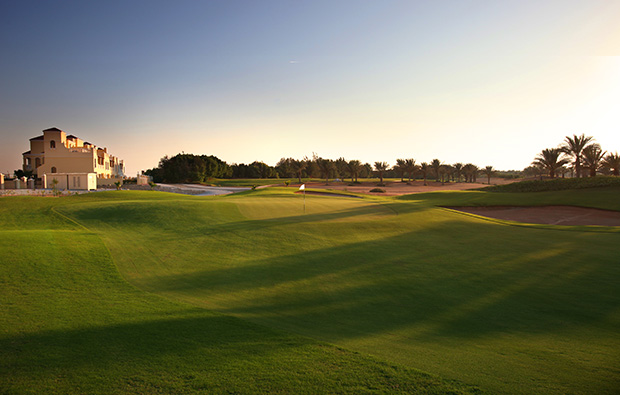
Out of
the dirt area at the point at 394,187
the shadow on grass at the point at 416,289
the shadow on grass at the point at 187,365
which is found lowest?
the shadow on grass at the point at 416,289

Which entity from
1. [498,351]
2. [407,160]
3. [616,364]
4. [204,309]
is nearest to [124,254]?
[204,309]

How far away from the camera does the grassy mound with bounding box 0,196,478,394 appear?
4.35 metres

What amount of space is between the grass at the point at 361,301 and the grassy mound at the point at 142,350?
0.14 ft

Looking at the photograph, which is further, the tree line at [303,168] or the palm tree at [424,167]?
the palm tree at [424,167]

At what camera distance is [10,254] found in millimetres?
9820

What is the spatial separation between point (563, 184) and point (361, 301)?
42.2 m

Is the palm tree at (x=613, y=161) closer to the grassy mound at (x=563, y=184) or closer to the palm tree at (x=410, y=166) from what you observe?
the grassy mound at (x=563, y=184)

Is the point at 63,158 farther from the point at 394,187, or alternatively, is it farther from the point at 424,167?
the point at 424,167

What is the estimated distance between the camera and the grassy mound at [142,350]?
14.3 feet

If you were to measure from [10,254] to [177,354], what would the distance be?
863 cm

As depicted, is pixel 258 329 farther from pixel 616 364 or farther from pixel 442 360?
pixel 616 364

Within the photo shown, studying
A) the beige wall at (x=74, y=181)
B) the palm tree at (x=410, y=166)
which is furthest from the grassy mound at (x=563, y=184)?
the beige wall at (x=74, y=181)

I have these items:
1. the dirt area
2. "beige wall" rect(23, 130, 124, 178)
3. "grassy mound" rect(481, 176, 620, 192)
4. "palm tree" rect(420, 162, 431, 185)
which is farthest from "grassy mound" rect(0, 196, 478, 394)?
"palm tree" rect(420, 162, 431, 185)

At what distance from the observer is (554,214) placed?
27891 mm
